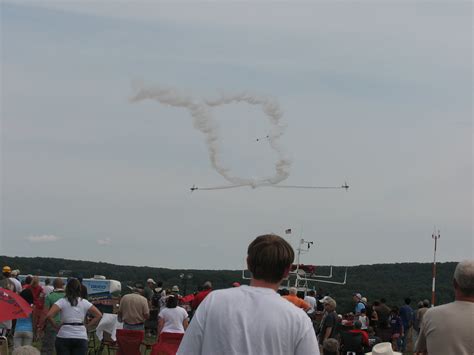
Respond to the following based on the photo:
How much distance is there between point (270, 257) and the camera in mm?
4199

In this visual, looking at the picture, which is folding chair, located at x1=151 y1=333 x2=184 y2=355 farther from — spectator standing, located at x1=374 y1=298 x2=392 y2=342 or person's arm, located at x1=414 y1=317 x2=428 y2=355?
spectator standing, located at x1=374 y1=298 x2=392 y2=342

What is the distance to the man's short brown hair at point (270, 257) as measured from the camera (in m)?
4.20

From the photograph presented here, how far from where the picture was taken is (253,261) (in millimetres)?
4242

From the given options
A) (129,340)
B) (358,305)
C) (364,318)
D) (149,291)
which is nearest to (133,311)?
(129,340)

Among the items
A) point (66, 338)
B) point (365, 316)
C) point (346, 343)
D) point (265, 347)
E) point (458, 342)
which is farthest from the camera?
point (365, 316)

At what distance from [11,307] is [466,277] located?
15.7 feet

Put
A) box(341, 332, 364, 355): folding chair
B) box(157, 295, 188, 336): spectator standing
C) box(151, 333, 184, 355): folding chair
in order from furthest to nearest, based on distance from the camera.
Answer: box(341, 332, 364, 355): folding chair
box(157, 295, 188, 336): spectator standing
box(151, 333, 184, 355): folding chair

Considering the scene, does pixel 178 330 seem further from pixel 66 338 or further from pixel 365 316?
pixel 365 316

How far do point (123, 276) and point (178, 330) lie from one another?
5984 cm

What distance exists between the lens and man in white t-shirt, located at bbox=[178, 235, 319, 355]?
4133 millimetres

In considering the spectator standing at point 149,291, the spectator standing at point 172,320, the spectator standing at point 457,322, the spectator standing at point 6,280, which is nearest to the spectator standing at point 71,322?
Answer: the spectator standing at point 172,320

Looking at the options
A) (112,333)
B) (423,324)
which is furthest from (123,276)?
(423,324)

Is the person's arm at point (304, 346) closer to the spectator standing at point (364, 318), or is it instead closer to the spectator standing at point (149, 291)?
the spectator standing at point (364, 318)

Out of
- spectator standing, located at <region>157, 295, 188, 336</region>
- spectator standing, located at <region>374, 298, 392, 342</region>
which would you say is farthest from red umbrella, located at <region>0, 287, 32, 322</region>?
spectator standing, located at <region>374, 298, 392, 342</region>
